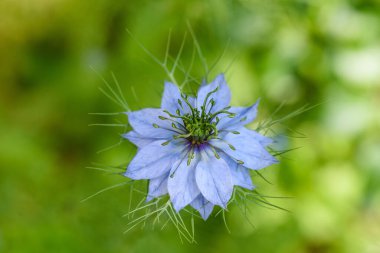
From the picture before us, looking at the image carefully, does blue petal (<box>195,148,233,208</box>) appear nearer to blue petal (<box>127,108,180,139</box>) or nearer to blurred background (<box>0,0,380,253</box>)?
blue petal (<box>127,108,180,139</box>)

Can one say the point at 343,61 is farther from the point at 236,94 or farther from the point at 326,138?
the point at 236,94

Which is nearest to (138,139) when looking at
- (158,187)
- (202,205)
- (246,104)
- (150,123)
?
(150,123)

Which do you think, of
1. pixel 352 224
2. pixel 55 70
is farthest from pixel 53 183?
pixel 352 224

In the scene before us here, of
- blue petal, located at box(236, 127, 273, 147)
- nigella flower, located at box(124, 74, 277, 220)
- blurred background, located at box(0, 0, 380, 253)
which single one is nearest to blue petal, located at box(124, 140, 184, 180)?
nigella flower, located at box(124, 74, 277, 220)

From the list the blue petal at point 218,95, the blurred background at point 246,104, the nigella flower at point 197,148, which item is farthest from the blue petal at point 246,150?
the blurred background at point 246,104

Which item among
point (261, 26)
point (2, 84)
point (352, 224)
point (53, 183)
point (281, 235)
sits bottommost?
point (352, 224)
